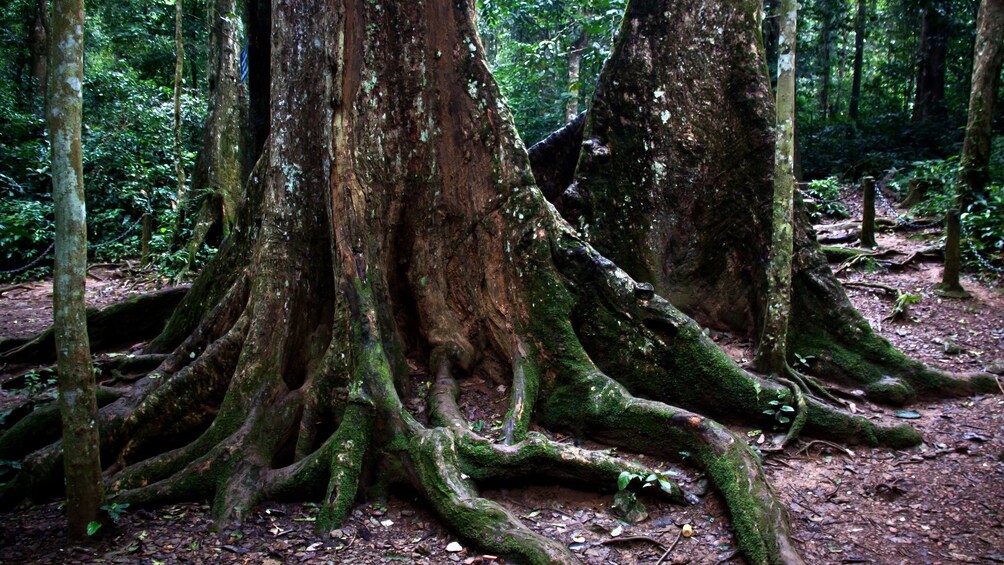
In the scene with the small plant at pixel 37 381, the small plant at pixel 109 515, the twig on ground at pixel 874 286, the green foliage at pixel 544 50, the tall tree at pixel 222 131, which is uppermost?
the green foliage at pixel 544 50

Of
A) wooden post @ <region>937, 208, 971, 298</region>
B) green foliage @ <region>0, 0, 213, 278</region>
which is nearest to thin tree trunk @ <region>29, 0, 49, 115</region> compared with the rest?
green foliage @ <region>0, 0, 213, 278</region>

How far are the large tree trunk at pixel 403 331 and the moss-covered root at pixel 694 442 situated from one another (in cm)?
2

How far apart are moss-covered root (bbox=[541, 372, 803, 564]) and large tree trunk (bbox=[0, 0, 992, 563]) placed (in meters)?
0.02

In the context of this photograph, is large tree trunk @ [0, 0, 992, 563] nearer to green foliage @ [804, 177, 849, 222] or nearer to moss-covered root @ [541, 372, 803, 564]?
moss-covered root @ [541, 372, 803, 564]

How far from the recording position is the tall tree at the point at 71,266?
10.0 feet

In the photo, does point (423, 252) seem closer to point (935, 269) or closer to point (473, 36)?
point (473, 36)

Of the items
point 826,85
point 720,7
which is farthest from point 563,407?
point 826,85

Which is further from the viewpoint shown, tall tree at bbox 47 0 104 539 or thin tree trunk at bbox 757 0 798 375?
thin tree trunk at bbox 757 0 798 375

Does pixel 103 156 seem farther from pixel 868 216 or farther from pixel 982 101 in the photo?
pixel 982 101

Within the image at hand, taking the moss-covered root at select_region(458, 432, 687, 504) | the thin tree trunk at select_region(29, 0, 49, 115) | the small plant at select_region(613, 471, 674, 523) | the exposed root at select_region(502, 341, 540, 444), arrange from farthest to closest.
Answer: the thin tree trunk at select_region(29, 0, 49, 115), the exposed root at select_region(502, 341, 540, 444), the moss-covered root at select_region(458, 432, 687, 504), the small plant at select_region(613, 471, 674, 523)

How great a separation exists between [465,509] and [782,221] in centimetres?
337

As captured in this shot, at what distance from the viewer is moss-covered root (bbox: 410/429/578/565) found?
3.24 meters

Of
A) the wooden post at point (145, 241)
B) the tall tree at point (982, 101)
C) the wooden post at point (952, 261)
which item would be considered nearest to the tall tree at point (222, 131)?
the wooden post at point (145, 241)

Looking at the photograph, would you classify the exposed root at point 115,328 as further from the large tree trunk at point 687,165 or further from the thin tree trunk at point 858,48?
the thin tree trunk at point 858,48
